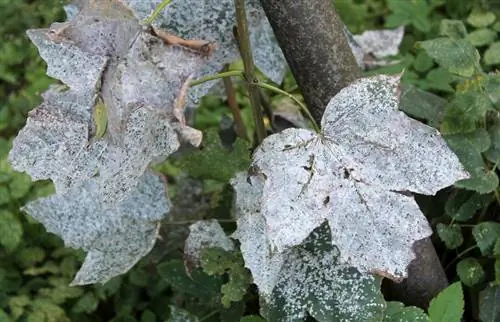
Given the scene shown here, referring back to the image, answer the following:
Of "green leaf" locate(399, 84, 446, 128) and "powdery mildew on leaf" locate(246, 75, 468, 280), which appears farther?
"green leaf" locate(399, 84, 446, 128)

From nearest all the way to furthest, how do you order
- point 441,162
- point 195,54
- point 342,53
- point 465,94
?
1. point 195,54
2. point 441,162
3. point 342,53
4. point 465,94

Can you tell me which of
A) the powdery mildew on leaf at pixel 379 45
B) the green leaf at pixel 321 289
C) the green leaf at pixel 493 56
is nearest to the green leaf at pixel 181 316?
the green leaf at pixel 321 289

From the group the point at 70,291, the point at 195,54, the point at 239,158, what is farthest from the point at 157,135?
the point at 70,291

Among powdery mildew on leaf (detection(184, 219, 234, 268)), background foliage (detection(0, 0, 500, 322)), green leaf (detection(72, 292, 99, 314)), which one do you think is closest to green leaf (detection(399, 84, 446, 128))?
background foliage (detection(0, 0, 500, 322))

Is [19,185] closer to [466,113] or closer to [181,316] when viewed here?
[181,316]

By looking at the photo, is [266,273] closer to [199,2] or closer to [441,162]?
[441,162]

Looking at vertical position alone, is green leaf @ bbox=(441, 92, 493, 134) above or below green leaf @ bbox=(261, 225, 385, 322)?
above

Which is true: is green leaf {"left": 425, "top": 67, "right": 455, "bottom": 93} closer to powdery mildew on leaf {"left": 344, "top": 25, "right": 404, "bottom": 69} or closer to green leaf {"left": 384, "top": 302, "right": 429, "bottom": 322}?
powdery mildew on leaf {"left": 344, "top": 25, "right": 404, "bottom": 69}
